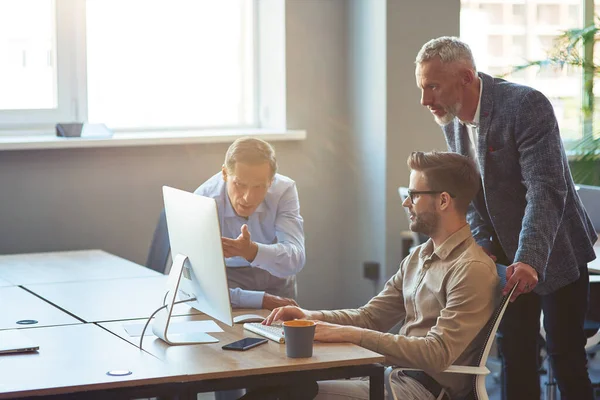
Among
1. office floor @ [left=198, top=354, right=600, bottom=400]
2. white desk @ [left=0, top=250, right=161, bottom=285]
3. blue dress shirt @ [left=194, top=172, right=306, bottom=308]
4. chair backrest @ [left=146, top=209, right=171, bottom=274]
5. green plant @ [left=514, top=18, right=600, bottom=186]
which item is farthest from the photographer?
green plant @ [left=514, top=18, right=600, bottom=186]

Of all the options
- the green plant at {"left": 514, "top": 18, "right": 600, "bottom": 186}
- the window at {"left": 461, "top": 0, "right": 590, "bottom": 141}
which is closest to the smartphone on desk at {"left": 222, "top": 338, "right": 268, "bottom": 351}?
the green plant at {"left": 514, "top": 18, "right": 600, "bottom": 186}

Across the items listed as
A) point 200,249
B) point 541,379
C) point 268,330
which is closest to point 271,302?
point 268,330

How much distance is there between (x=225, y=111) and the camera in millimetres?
5062

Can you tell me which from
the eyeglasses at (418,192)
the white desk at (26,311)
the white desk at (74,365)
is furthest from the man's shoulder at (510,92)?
the white desk at (26,311)

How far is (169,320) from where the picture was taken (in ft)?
8.11

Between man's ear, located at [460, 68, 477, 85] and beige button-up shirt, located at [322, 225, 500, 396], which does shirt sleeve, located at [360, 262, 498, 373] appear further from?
man's ear, located at [460, 68, 477, 85]

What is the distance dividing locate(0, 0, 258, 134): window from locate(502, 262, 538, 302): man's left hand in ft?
9.18

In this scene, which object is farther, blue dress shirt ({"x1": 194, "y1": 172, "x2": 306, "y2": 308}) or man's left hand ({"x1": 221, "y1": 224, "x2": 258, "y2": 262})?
blue dress shirt ({"x1": 194, "y1": 172, "x2": 306, "y2": 308})

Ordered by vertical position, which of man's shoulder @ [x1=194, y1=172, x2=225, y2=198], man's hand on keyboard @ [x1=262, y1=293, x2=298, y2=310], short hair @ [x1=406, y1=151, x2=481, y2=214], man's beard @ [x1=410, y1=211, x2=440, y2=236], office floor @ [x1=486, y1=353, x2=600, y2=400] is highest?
short hair @ [x1=406, y1=151, x2=481, y2=214]

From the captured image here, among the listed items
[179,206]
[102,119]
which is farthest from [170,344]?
[102,119]

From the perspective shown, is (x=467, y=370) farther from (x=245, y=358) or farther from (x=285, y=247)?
(x=285, y=247)

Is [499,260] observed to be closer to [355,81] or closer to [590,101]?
[355,81]

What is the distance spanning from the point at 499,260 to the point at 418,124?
6.03 ft

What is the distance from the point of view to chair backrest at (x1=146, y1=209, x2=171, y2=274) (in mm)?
4059
